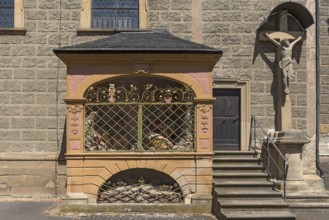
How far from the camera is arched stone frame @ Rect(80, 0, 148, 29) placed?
38.7ft

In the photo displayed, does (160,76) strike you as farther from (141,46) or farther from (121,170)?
(121,170)

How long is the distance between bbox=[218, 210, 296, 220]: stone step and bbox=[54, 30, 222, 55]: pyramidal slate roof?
10.7ft

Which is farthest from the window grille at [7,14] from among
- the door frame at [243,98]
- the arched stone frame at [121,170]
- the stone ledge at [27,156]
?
the door frame at [243,98]

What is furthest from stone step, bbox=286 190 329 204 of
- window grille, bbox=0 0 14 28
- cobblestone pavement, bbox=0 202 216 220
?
window grille, bbox=0 0 14 28

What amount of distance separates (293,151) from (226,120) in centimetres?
206

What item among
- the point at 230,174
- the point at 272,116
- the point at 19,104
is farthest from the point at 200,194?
the point at 19,104

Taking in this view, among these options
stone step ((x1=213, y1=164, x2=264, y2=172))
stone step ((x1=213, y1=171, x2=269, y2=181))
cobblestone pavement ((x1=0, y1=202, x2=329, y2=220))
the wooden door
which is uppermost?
the wooden door

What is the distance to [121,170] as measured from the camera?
9484 mm

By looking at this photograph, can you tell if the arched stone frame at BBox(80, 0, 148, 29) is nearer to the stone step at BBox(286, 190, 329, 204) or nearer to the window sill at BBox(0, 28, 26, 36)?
the window sill at BBox(0, 28, 26, 36)

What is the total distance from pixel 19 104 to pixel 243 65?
19.2 ft

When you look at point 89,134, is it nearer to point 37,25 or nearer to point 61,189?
point 61,189

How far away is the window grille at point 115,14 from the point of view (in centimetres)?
1198

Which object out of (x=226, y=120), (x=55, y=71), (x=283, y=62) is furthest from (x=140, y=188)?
(x=283, y=62)

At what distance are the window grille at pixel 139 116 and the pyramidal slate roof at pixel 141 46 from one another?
0.81 meters
